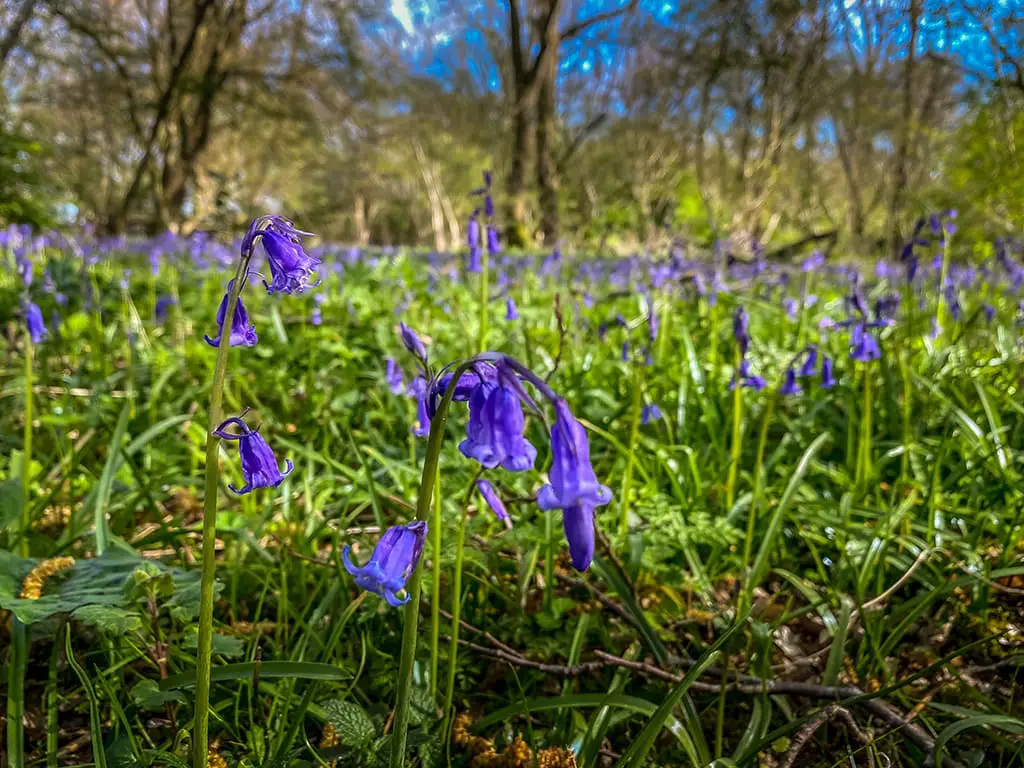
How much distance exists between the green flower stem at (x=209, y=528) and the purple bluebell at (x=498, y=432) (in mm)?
322

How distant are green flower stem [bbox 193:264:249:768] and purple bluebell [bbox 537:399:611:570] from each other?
1.38 feet

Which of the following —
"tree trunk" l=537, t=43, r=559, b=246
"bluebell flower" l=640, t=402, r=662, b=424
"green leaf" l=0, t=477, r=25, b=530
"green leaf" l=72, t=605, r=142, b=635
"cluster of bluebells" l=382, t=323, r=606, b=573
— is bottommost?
"green leaf" l=72, t=605, r=142, b=635

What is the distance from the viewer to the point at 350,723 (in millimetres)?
1016

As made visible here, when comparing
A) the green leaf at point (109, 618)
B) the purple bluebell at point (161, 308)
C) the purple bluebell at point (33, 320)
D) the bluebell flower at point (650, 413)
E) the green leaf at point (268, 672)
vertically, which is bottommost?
the green leaf at point (268, 672)

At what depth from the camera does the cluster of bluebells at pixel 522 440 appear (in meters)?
0.65

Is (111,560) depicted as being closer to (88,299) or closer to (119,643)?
(119,643)

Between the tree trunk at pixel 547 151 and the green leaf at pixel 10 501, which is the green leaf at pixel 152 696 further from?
the tree trunk at pixel 547 151

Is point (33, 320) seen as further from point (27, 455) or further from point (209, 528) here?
point (209, 528)

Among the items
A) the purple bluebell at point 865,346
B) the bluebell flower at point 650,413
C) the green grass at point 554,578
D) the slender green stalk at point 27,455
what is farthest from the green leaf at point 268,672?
the purple bluebell at point 865,346

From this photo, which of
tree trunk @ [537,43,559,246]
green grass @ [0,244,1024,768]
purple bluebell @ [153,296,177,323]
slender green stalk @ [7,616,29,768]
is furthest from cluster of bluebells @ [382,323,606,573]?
tree trunk @ [537,43,559,246]

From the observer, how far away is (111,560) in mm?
1380

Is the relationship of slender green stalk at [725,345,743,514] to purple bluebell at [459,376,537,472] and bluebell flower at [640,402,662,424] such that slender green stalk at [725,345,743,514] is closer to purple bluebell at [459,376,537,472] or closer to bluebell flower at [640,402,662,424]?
bluebell flower at [640,402,662,424]

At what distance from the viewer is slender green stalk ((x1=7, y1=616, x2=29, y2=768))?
108 centimetres

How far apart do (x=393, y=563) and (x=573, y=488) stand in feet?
0.79
